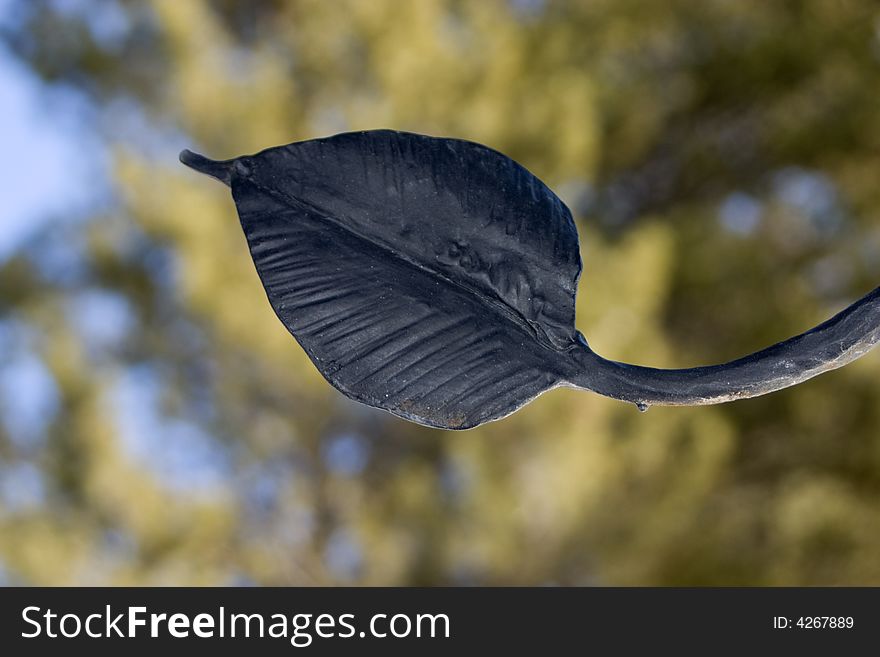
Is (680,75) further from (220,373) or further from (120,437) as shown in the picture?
(120,437)

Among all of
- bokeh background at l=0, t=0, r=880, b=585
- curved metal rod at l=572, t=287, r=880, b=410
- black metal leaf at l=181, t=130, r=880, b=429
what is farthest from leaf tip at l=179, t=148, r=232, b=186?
bokeh background at l=0, t=0, r=880, b=585

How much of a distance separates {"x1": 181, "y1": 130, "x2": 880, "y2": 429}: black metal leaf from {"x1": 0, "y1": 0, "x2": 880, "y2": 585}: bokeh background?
4.06 ft

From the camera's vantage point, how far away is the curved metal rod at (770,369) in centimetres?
32

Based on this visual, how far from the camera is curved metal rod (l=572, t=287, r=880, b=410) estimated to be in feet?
1.05

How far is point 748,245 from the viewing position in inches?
78.8

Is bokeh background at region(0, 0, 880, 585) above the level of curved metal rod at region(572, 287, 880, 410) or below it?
above

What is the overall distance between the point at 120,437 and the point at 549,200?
4.88 feet

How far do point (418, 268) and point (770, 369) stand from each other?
0.13 m

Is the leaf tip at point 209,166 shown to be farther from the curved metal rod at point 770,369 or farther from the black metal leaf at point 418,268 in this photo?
the curved metal rod at point 770,369

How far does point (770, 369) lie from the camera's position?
32cm

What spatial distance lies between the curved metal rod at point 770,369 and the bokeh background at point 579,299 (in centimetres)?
126

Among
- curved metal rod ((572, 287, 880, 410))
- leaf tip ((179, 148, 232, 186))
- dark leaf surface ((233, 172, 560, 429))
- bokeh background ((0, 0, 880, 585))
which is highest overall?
bokeh background ((0, 0, 880, 585))

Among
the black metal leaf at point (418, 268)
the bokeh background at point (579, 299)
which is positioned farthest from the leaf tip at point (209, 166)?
the bokeh background at point (579, 299)

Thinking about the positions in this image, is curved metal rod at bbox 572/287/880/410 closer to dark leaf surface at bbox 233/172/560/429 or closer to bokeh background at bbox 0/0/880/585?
dark leaf surface at bbox 233/172/560/429
